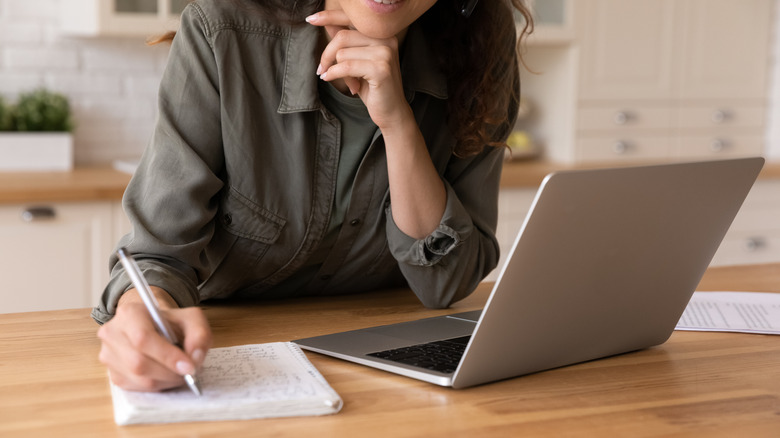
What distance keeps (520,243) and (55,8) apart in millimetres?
2612

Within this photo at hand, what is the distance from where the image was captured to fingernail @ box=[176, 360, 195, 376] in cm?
79

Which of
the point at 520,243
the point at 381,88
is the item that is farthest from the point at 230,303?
the point at 520,243

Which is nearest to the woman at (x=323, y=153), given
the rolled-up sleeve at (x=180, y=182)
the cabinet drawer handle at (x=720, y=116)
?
the rolled-up sleeve at (x=180, y=182)

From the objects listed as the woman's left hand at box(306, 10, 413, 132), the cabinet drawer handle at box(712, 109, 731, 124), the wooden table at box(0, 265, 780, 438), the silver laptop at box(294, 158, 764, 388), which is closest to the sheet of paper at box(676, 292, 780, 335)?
the wooden table at box(0, 265, 780, 438)

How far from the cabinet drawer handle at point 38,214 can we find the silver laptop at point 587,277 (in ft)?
5.37

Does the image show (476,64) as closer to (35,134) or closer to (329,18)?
(329,18)

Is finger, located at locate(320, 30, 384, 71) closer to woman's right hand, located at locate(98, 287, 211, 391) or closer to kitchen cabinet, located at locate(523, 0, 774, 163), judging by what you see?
woman's right hand, located at locate(98, 287, 211, 391)

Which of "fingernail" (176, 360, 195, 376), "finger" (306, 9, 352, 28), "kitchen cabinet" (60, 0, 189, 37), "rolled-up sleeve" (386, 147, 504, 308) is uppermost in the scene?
"finger" (306, 9, 352, 28)

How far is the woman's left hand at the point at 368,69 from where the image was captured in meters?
1.19

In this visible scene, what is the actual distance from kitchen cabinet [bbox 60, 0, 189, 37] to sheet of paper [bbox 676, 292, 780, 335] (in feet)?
6.40

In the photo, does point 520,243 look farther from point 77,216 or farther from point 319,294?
point 77,216

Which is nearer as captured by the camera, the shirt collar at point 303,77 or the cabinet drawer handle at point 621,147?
the shirt collar at point 303,77

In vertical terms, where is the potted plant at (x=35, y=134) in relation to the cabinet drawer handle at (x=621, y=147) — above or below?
above

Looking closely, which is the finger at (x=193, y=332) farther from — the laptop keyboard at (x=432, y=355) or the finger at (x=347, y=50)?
the finger at (x=347, y=50)
